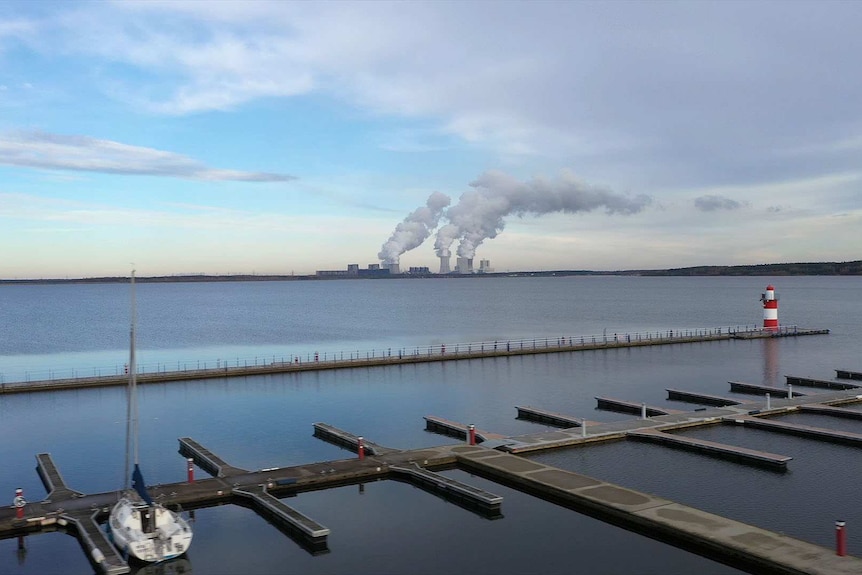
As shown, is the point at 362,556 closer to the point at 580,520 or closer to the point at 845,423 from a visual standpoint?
the point at 580,520

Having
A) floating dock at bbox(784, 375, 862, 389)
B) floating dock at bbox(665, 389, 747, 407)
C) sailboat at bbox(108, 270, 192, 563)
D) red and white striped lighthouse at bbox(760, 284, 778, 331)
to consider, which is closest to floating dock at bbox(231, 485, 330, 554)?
sailboat at bbox(108, 270, 192, 563)

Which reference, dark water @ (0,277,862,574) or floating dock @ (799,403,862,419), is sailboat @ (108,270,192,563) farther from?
floating dock @ (799,403,862,419)

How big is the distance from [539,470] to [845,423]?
22644 millimetres

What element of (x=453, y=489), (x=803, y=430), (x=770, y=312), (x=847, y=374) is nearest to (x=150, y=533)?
(x=453, y=489)

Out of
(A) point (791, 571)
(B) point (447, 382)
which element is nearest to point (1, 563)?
(A) point (791, 571)

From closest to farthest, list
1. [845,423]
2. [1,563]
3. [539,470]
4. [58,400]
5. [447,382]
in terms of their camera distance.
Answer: [1,563]
[539,470]
[845,423]
[58,400]
[447,382]

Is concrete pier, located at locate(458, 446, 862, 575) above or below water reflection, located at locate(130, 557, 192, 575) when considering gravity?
above

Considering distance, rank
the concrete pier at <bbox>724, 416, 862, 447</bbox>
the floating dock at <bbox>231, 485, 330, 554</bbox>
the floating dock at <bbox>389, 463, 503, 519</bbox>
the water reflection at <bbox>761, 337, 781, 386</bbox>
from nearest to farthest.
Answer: the floating dock at <bbox>231, 485, 330, 554</bbox> < the floating dock at <bbox>389, 463, 503, 519</bbox> < the concrete pier at <bbox>724, 416, 862, 447</bbox> < the water reflection at <bbox>761, 337, 781, 386</bbox>

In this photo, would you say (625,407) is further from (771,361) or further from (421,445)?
(771,361)

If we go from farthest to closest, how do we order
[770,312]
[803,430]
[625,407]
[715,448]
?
1. [770,312]
2. [625,407]
3. [803,430]
4. [715,448]

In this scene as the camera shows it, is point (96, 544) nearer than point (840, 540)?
No

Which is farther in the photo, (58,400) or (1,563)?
(58,400)

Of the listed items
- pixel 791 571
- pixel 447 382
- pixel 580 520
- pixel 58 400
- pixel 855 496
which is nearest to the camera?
pixel 791 571

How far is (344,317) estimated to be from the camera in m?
160
